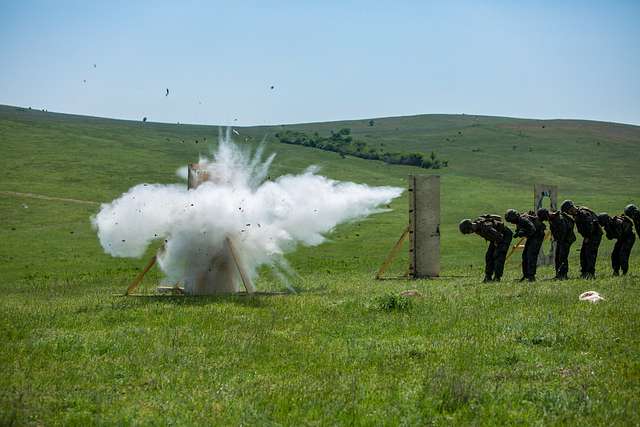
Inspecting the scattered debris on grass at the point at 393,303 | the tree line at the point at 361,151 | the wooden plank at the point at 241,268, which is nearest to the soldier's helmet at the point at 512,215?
the wooden plank at the point at 241,268

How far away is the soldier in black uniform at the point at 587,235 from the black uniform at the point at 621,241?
1.43 feet

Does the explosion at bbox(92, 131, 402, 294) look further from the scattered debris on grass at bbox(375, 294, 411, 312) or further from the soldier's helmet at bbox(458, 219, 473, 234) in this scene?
the scattered debris on grass at bbox(375, 294, 411, 312)

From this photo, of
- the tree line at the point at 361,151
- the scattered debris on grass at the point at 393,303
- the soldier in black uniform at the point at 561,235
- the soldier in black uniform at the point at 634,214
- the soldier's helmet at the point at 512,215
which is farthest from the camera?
the tree line at the point at 361,151

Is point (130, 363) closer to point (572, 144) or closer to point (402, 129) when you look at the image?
point (572, 144)

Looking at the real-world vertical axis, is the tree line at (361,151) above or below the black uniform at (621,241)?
above

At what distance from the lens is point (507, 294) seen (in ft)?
68.8

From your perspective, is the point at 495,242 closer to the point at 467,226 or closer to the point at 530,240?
the point at 467,226

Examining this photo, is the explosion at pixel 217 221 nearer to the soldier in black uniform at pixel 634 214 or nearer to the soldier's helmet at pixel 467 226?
the soldier's helmet at pixel 467 226

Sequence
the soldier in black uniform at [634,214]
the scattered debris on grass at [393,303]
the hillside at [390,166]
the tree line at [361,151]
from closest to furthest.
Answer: the scattered debris on grass at [393,303]
the soldier in black uniform at [634,214]
the hillside at [390,166]
the tree line at [361,151]

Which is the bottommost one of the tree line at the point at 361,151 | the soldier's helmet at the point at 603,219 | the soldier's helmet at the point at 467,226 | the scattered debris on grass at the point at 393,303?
the scattered debris on grass at the point at 393,303

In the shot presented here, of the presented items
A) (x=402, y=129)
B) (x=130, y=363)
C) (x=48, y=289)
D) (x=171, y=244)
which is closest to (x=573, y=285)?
(x=171, y=244)

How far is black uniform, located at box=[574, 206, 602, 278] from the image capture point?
86.4ft

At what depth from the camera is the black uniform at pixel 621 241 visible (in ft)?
87.1

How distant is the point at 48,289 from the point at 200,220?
7242 mm
